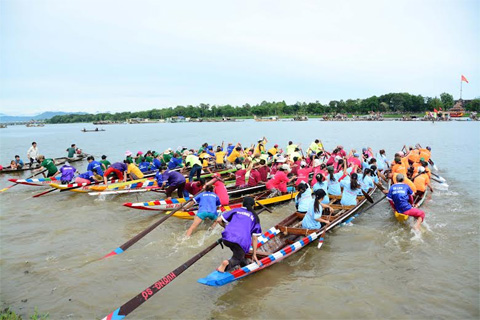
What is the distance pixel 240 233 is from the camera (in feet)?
18.7

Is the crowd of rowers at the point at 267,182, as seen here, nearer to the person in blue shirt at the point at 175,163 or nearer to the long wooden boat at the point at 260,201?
the person in blue shirt at the point at 175,163

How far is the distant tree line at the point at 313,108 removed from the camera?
344 ft

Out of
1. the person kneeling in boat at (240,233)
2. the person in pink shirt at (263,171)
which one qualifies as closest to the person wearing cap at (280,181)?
the person in pink shirt at (263,171)

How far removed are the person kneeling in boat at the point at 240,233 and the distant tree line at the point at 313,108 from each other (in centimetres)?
10925

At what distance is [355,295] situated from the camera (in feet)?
20.1

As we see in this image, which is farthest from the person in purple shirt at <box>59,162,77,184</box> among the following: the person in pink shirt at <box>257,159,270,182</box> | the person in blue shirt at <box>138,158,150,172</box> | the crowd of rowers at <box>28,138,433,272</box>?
the person in pink shirt at <box>257,159,270,182</box>

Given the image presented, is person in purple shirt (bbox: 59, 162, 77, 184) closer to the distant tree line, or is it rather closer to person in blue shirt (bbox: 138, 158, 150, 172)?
person in blue shirt (bbox: 138, 158, 150, 172)

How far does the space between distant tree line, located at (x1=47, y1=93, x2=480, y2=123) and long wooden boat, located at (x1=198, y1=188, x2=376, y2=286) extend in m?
105

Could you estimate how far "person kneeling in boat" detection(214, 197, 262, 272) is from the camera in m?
5.70

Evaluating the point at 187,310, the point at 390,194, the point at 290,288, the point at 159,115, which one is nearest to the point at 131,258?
the point at 187,310

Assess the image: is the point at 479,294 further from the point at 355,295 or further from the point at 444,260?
the point at 355,295

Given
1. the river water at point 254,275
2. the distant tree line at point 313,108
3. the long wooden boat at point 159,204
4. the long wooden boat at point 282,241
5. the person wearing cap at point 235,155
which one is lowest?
the river water at point 254,275

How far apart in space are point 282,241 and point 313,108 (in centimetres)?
12991

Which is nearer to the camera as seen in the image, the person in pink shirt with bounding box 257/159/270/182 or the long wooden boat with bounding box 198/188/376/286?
the long wooden boat with bounding box 198/188/376/286
